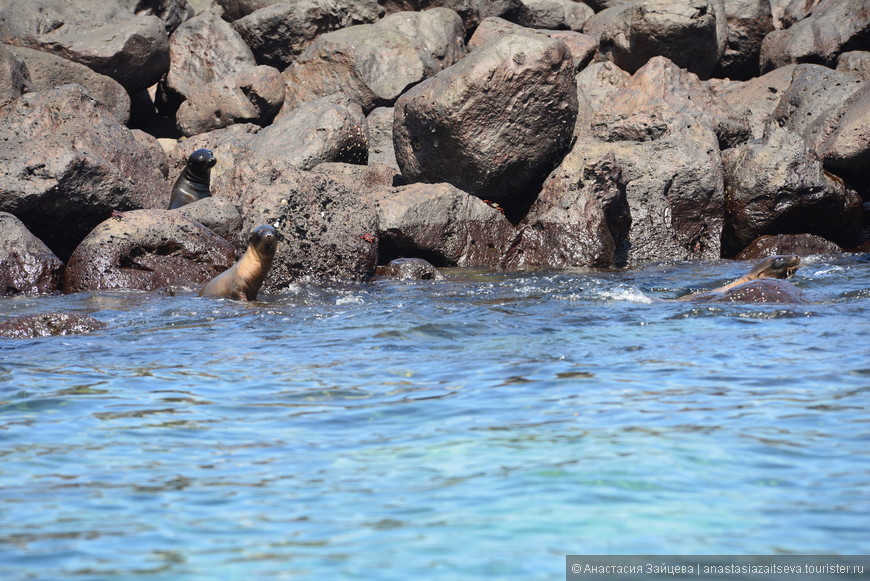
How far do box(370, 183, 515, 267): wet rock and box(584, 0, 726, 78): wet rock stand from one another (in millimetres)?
5439

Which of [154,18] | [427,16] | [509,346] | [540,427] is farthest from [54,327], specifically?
[427,16]

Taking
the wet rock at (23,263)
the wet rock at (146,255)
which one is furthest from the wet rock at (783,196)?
the wet rock at (23,263)

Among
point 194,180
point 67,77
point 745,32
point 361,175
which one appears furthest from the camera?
point 745,32

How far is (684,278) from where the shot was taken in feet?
35.2

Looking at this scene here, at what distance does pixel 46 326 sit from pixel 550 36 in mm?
13053

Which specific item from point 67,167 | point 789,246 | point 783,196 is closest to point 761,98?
point 783,196

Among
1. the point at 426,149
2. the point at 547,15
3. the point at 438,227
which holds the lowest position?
the point at 438,227

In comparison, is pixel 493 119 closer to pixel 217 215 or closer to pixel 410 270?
pixel 410 270

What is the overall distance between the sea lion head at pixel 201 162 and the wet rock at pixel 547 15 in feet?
29.5

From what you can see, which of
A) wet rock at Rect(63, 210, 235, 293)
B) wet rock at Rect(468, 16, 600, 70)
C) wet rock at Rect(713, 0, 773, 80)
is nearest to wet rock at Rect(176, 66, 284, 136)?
wet rock at Rect(468, 16, 600, 70)

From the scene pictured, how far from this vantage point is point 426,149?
13.0m

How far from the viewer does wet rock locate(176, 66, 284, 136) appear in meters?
16.6

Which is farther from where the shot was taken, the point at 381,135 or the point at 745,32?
the point at 745,32

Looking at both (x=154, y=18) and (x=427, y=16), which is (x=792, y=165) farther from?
(x=154, y=18)
